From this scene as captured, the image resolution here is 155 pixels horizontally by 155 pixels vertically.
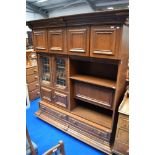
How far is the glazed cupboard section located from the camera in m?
1.45

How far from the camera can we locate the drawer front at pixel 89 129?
187 cm

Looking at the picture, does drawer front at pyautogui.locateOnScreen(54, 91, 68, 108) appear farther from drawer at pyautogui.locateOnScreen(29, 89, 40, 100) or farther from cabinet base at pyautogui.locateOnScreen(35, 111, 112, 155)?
drawer at pyautogui.locateOnScreen(29, 89, 40, 100)

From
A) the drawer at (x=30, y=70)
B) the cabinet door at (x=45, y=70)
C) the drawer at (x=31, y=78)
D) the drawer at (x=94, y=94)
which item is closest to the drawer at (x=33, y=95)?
the drawer at (x=31, y=78)

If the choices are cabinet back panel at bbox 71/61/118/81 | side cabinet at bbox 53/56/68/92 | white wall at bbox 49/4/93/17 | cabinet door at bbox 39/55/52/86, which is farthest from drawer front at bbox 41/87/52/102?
white wall at bbox 49/4/93/17

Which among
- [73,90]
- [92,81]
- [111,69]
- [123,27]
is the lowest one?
[73,90]

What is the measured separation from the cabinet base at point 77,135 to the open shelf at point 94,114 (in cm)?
28

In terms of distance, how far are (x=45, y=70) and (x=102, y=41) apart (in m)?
1.26

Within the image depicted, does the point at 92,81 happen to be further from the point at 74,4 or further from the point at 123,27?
the point at 74,4

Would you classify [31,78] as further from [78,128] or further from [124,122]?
[124,122]
